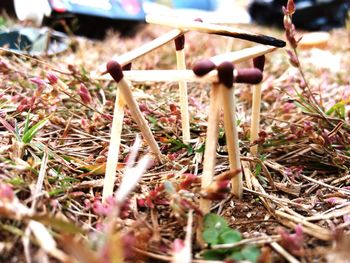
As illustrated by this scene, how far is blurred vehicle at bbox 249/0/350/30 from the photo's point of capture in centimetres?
318

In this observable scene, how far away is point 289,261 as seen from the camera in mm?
737

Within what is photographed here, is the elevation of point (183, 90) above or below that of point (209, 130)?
above

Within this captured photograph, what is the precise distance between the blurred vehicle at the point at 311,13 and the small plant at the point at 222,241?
2.70 metres

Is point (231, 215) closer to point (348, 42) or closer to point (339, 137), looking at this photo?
point (339, 137)

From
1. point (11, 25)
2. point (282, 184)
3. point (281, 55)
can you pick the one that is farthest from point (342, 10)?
point (282, 184)

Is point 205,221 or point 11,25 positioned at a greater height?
Answer: point 11,25

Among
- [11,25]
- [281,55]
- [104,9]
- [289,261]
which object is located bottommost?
[289,261]

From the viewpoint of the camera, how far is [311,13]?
126 inches

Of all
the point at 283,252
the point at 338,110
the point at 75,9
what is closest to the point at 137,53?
the point at 283,252

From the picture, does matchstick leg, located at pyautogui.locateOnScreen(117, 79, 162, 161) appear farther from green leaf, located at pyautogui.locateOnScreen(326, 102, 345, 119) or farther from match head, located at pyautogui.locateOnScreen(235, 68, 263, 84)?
green leaf, located at pyautogui.locateOnScreen(326, 102, 345, 119)

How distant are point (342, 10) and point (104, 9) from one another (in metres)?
1.86

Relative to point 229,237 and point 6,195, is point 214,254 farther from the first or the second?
point 6,195

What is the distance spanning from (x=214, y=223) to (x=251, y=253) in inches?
3.6

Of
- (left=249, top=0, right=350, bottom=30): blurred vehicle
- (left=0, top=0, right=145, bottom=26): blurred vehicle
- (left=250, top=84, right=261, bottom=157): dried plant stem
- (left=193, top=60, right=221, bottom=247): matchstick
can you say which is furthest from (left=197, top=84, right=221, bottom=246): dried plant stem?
(left=249, top=0, right=350, bottom=30): blurred vehicle
